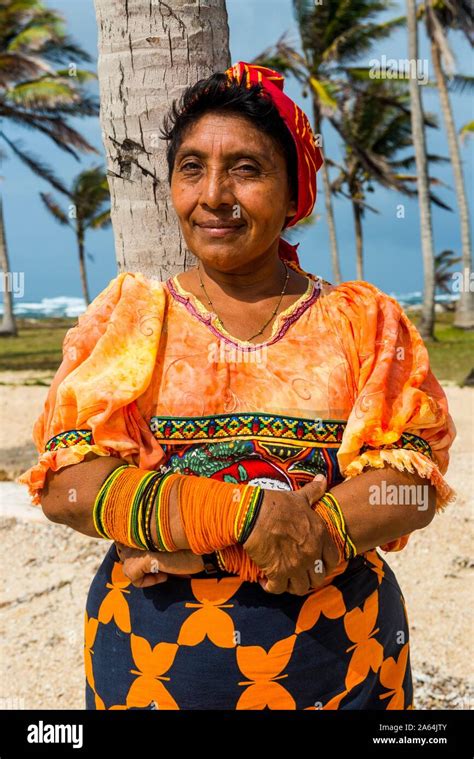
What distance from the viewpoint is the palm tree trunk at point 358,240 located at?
1246 inches

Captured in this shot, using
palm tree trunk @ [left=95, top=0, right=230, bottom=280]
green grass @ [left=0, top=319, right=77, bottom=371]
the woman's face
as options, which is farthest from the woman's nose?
green grass @ [left=0, top=319, right=77, bottom=371]

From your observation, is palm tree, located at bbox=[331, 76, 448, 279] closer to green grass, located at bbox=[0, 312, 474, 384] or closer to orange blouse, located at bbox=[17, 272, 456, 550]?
green grass, located at bbox=[0, 312, 474, 384]

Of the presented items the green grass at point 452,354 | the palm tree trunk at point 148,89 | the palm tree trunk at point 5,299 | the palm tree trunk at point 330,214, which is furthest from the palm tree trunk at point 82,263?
the palm tree trunk at point 148,89

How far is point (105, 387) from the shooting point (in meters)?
1.63

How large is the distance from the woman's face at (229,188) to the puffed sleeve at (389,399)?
32 centimetres

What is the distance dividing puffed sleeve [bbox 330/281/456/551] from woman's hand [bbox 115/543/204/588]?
0.44 meters

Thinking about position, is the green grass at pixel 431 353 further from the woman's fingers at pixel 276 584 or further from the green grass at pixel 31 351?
the woman's fingers at pixel 276 584

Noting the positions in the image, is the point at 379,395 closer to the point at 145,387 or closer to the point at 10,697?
the point at 145,387

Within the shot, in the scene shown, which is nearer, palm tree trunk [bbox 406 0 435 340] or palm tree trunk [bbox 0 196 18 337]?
palm tree trunk [bbox 406 0 435 340]

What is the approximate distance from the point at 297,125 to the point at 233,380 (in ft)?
2.20

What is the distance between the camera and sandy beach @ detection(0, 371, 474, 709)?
136 inches

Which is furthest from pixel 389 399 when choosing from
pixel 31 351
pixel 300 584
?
pixel 31 351

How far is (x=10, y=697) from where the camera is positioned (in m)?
3.41

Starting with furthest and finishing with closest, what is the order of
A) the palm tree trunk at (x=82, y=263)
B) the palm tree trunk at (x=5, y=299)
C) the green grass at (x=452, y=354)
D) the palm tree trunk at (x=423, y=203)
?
1. the palm tree trunk at (x=82, y=263)
2. the palm tree trunk at (x=5, y=299)
3. the palm tree trunk at (x=423, y=203)
4. the green grass at (x=452, y=354)
